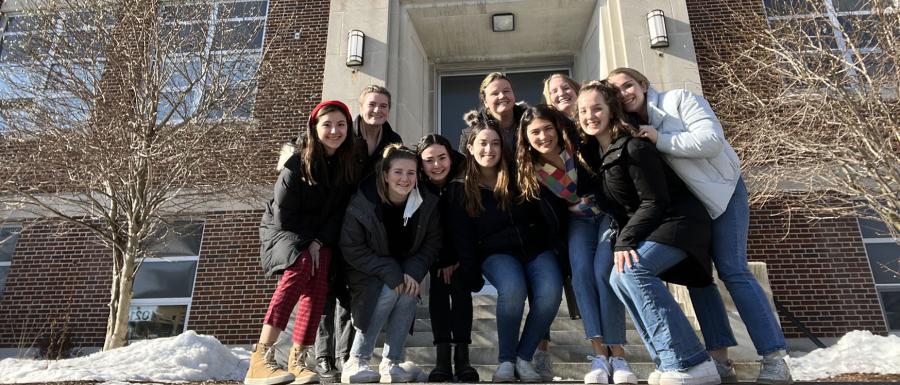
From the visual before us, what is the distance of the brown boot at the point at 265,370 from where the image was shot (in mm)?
2990

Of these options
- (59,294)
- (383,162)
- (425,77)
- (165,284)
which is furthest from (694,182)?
(59,294)

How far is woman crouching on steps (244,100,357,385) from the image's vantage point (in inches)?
124

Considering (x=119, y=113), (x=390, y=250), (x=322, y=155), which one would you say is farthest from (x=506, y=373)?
(x=119, y=113)

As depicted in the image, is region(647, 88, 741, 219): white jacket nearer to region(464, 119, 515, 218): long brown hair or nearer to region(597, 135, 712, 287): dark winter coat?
region(597, 135, 712, 287): dark winter coat

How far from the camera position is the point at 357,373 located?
10.3ft

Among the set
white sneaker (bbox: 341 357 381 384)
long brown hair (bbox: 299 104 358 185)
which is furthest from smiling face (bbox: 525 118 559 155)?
white sneaker (bbox: 341 357 381 384)

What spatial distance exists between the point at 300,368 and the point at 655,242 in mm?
2087

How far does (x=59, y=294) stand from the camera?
8.31 meters

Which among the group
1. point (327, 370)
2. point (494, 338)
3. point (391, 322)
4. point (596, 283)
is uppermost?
point (596, 283)

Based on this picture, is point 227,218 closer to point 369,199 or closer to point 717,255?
point 369,199

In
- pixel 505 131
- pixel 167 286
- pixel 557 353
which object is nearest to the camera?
pixel 505 131

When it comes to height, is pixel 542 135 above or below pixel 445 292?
above

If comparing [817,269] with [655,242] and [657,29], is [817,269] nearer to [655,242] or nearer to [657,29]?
[657,29]

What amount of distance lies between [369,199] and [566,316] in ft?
8.94
